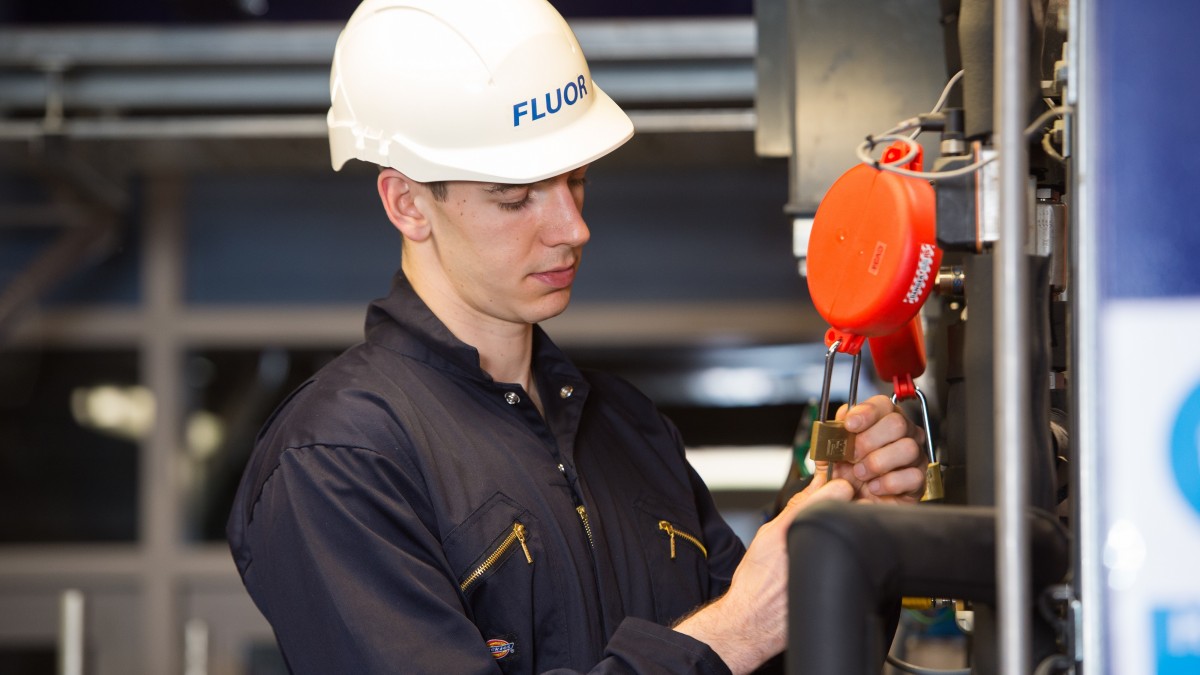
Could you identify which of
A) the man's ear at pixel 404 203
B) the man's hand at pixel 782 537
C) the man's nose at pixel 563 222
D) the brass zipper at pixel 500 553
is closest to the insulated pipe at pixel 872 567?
the man's hand at pixel 782 537

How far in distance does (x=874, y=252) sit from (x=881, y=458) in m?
0.28

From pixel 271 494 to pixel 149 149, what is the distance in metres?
2.36

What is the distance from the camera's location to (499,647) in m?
1.52

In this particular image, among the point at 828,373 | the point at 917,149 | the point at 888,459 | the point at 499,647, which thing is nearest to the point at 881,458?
the point at 888,459

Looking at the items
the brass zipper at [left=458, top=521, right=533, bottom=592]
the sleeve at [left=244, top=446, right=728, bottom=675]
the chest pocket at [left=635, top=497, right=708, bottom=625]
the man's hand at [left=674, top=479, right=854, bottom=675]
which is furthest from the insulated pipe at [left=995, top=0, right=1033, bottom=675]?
the chest pocket at [left=635, top=497, right=708, bottom=625]

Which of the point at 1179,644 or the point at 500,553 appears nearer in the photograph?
the point at 1179,644

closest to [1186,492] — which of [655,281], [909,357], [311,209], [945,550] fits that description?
[945,550]

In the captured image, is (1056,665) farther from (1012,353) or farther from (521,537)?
(521,537)

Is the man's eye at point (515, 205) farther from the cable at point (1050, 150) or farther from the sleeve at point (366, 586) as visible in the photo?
the cable at point (1050, 150)

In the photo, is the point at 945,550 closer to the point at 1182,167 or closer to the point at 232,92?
the point at 1182,167

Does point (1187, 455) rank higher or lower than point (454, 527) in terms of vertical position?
higher

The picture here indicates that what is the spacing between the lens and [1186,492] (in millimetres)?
945

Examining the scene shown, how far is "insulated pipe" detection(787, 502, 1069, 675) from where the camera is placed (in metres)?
0.94

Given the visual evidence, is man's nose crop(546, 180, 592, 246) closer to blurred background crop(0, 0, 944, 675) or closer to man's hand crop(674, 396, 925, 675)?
man's hand crop(674, 396, 925, 675)
